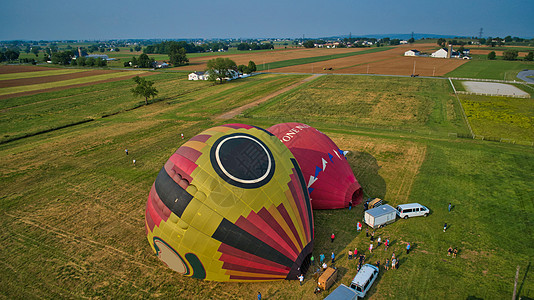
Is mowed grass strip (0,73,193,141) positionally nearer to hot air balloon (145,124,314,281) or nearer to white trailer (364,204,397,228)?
hot air balloon (145,124,314,281)

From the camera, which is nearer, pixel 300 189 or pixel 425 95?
pixel 300 189

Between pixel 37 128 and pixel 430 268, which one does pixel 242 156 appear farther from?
pixel 37 128

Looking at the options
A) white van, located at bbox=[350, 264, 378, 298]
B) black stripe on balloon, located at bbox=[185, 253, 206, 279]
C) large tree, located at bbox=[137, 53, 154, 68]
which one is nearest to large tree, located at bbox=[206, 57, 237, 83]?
large tree, located at bbox=[137, 53, 154, 68]

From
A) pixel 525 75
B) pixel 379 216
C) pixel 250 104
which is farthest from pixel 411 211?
pixel 525 75

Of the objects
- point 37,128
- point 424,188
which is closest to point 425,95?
point 424,188

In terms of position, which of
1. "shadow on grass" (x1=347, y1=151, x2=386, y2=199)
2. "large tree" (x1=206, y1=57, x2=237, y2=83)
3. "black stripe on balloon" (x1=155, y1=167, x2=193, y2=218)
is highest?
"large tree" (x1=206, y1=57, x2=237, y2=83)

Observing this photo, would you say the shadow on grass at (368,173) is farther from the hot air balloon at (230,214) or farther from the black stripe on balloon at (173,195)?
the black stripe on balloon at (173,195)

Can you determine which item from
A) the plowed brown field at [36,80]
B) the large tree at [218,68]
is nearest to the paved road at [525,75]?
the large tree at [218,68]
